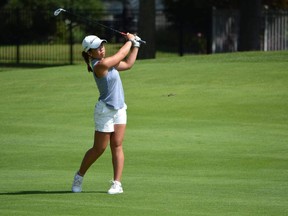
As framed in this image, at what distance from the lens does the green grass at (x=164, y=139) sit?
11.2 meters

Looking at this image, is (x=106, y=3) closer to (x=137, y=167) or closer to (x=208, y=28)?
(x=208, y=28)

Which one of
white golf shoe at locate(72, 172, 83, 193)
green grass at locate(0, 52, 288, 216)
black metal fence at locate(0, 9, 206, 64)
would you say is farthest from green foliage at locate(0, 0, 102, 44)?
white golf shoe at locate(72, 172, 83, 193)

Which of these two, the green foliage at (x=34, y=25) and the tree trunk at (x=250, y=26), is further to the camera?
the green foliage at (x=34, y=25)

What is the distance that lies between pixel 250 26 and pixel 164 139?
69.8ft

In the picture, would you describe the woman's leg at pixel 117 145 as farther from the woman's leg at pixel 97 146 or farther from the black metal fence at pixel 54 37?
the black metal fence at pixel 54 37

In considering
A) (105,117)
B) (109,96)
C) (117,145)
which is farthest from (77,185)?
(109,96)

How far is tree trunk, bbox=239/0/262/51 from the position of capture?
38281mm

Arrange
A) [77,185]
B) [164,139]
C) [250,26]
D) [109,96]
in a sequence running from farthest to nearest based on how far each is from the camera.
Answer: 1. [250,26]
2. [164,139]
3. [77,185]
4. [109,96]

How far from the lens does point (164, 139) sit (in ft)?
58.2

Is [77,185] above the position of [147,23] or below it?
below

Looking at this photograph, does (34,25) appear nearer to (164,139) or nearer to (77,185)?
(164,139)

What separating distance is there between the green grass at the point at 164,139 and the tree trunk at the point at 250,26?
31.6ft

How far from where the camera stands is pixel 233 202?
36.1ft

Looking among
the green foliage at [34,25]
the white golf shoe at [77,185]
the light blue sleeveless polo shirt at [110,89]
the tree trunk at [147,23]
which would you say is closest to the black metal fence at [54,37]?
the green foliage at [34,25]
